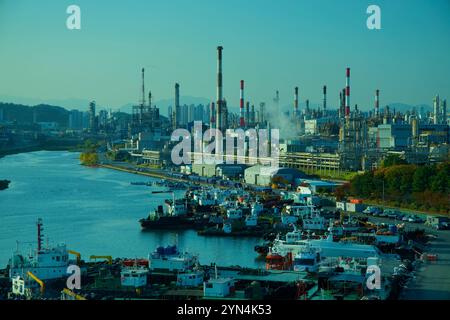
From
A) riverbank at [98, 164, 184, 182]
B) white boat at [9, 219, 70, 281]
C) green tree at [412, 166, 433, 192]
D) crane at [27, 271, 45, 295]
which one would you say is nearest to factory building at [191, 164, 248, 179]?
riverbank at [98, 164, 184, 182]

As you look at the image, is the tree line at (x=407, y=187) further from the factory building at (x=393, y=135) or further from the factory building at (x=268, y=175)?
the factory building at (x=393, y=135)

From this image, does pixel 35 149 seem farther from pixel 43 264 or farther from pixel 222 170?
pixel 43 264

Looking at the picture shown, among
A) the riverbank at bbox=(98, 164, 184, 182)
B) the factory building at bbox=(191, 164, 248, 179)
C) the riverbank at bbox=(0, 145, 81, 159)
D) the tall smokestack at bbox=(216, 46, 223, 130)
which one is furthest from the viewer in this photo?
the riverbank at bbox=(0, 145, 81, 159)

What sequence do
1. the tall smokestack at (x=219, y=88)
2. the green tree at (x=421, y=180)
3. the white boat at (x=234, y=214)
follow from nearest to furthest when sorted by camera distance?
1. the white boat at (x=234, y=214)
2. the green tree at (x=421, y=180)
3. the tall smokestack at (x=219, y=88)

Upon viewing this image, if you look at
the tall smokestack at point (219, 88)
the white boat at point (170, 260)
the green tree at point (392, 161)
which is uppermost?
the tall smokestack at point (219, 88)

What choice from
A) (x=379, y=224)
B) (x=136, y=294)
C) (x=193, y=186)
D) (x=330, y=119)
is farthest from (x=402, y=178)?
(x=330, y=119)

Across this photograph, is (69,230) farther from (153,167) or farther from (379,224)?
(153,167)

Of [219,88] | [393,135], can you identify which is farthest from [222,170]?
[393,135]

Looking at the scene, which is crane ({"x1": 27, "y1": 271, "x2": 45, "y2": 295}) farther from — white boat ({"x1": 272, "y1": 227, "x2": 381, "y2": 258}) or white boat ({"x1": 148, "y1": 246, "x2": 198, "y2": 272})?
white boat ({"x1": 272, "y1": 227, "x2": 381, "y2": 258})

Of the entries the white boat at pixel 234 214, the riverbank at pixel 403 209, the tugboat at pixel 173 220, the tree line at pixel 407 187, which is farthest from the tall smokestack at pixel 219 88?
the white boat at pixel 234 214
